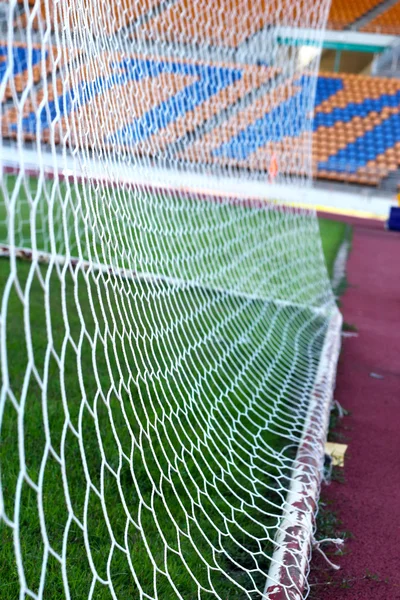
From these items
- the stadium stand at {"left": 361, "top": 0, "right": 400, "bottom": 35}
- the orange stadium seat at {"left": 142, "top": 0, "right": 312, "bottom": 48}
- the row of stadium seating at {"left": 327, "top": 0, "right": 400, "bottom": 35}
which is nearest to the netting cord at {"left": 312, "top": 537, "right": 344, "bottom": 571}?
the orange stadium seat at {"left": 142, "top": 0, "right": 312, "bottom": 48}

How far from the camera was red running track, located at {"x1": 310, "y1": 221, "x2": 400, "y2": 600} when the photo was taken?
229cm

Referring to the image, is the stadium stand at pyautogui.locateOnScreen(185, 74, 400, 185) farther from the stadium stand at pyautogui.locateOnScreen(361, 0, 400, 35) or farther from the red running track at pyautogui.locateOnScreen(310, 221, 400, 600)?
the red running track at pyautogui.locateOnScreen(310, 221, 400, 600)

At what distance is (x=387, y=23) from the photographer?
2148 cm

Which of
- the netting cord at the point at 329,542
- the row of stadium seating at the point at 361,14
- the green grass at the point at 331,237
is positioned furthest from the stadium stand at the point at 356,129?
the netting cord at the point at 329,542

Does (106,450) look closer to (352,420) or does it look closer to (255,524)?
(255,524)

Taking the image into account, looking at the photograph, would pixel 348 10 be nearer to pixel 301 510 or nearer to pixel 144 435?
pixel 144 435

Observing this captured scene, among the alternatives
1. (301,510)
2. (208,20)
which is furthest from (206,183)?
(301,510)

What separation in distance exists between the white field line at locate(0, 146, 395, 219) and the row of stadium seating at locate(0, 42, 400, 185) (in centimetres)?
8

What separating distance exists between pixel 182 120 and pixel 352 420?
14.5 ft

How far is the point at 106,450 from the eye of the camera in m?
2.75

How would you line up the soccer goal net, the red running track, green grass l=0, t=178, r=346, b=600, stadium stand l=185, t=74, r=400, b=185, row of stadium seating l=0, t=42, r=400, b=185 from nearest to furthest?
the soccer goal net
green grass l=0, t=178, r=346, b=600
the red running track
row of stadium seating l=0, t=42, r=400, b=185
stadium stand l=185, t=74, r=400, b=185

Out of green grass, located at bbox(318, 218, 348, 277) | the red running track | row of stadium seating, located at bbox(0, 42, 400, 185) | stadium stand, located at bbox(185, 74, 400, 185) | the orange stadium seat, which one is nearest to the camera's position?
the red running track

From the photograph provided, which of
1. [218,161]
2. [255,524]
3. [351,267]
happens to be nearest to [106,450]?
[255,524]

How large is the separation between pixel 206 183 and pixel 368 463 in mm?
2884
